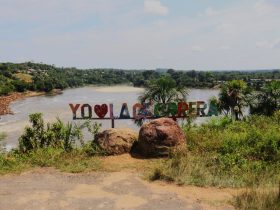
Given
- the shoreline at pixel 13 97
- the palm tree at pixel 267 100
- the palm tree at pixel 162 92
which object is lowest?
the shoreline at pixel 13 97

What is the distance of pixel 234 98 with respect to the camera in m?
32.4

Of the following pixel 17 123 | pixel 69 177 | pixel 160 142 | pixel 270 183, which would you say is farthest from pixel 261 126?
pixel 17 123

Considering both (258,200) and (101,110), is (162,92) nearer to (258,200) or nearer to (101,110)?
(101,110)

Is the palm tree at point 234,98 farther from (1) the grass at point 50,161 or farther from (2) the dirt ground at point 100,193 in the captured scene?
(2) the dirt ground at point 100,193

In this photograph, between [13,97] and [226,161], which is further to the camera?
[13,97]

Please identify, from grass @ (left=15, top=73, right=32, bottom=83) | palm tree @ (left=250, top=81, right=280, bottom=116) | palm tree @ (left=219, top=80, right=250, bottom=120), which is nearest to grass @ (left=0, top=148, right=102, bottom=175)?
palm tree @ (left=219, top=80, right=250, bottom=120)

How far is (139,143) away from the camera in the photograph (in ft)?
47.4

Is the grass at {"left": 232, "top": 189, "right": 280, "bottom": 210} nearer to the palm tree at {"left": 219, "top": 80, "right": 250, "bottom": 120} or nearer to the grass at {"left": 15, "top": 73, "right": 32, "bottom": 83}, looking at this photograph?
the palm tree at {"left": 219, "top": 80, "right": 250, "bottom": 120}

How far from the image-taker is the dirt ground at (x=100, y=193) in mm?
9500

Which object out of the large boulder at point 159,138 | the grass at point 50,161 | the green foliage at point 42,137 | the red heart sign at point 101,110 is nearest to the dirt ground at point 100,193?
the grass at point 50,161

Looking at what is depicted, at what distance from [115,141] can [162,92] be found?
16.1 metres

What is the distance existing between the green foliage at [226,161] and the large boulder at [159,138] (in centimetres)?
45

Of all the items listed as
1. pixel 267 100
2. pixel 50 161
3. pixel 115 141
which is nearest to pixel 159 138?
pixel 115 141

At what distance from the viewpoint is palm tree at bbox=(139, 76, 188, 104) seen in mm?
30000
